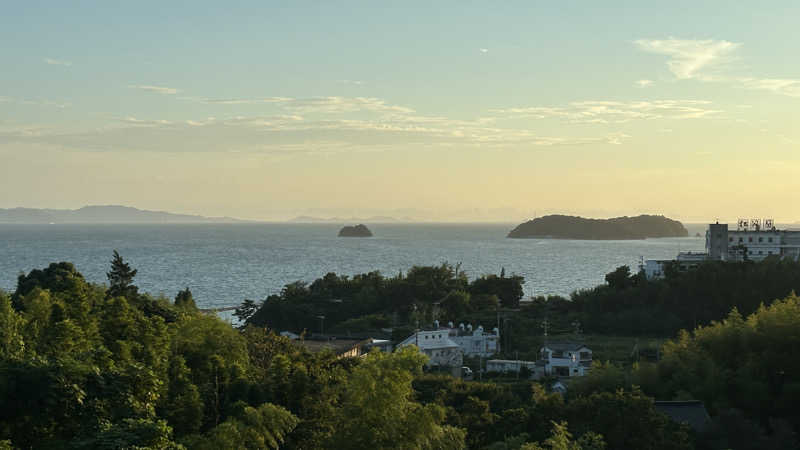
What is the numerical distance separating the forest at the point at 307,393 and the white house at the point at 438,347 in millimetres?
10104

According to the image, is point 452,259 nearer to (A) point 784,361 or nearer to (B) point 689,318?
(B) point 689,318

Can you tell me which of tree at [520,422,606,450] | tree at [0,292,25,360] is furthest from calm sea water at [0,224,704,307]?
tree at [520,422,606,450]

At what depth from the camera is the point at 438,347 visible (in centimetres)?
3638

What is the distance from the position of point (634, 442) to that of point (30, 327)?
11460 mm

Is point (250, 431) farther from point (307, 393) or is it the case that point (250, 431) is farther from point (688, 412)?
point (688, 412)

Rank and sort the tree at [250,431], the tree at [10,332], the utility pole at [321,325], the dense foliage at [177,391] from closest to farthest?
1. the dense foliage at [177,391]
2. the tree at [250,431]
3. the tree at [10,332]
4. the utility pole at [321,325]

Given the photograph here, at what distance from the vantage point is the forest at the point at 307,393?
877 centimetres

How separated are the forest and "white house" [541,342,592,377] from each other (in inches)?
275

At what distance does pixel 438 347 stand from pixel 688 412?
19.1 metres

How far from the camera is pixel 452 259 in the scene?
112 meters

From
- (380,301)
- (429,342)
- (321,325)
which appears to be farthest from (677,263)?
(321,325)

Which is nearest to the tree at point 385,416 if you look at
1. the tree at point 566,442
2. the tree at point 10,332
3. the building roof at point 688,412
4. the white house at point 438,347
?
the tree at point 566,442

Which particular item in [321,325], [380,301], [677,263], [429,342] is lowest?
[321,325]

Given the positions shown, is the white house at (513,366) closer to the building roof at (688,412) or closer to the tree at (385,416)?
the building roof at (688,412)
